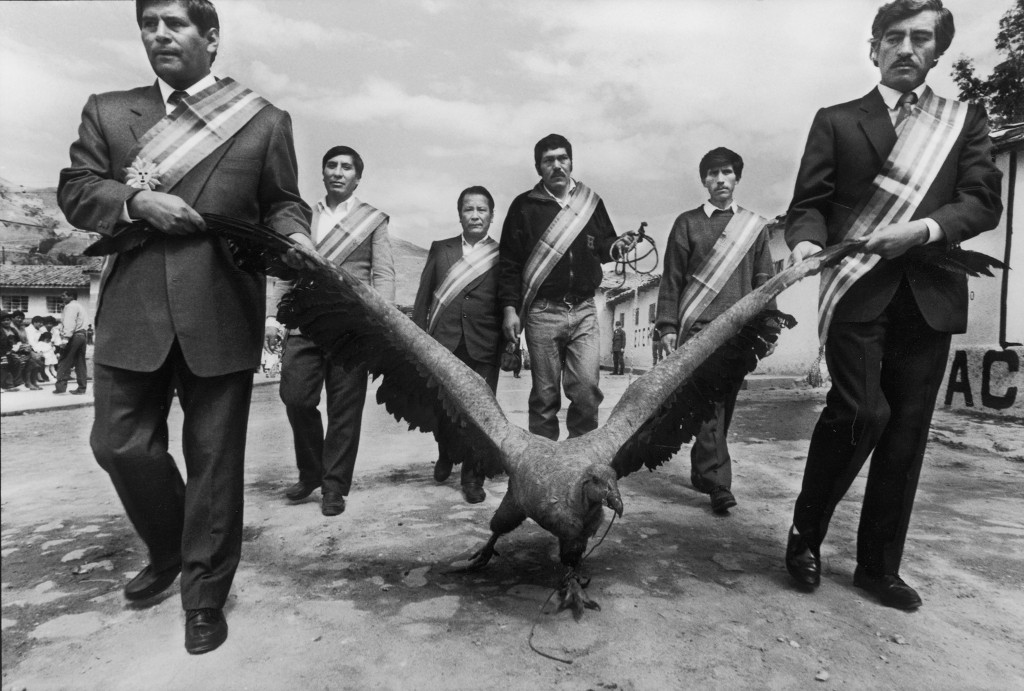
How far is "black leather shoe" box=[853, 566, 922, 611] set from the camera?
2.28 metres

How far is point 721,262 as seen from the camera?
3703mm

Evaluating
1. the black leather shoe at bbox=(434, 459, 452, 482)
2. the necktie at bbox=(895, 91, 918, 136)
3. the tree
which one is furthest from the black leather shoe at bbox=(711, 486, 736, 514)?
the tree

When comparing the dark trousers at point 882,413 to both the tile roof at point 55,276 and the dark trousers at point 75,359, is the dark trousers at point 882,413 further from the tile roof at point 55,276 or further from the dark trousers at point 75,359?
the tile roof at point 55,276

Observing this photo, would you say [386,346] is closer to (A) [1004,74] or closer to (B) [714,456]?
(B) [714,456]

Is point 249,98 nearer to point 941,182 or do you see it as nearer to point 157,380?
point 157,380

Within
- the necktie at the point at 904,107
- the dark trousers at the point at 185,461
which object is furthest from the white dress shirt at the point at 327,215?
the necktie at the point at 904,107

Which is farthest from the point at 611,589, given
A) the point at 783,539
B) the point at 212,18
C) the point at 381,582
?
the point at 212,18

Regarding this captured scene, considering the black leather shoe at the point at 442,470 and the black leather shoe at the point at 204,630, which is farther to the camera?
the black leather shoe at the point at 442,470

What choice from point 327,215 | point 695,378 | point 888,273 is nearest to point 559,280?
point 695,378

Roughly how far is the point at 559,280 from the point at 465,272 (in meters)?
0.72

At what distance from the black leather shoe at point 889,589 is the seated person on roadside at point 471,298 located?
87.9 inches

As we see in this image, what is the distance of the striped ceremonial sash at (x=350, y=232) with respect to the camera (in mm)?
3654

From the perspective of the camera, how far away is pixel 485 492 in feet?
12.6

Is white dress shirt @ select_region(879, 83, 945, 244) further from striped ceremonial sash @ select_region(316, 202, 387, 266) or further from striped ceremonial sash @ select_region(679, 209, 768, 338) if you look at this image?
striped ceremonial sash @ select_region(316, 202, 387, 266)
